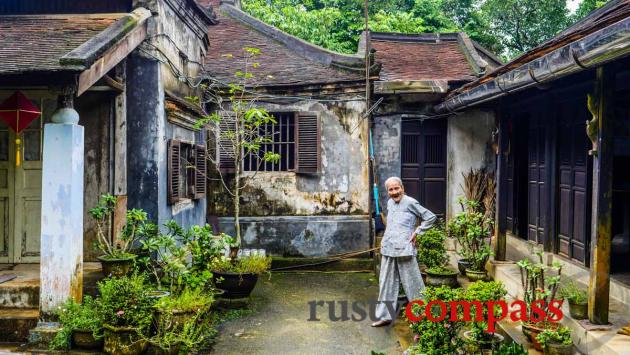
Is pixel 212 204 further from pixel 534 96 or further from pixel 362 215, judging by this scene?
pixel 534 96

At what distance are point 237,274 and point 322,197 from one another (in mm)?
3877

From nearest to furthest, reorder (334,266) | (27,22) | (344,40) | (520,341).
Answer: (520,341) < (27,22) < (334,266) < (344,40)

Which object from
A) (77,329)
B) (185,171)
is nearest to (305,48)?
(185,171)

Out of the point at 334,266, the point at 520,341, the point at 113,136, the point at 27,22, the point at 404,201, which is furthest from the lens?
the point at 334,266

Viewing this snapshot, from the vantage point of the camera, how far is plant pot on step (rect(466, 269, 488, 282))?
8352mm

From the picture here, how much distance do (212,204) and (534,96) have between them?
673 centimetres

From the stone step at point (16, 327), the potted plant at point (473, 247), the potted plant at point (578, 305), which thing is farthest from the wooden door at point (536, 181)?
the stone step at point (16, 327)

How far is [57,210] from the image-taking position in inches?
241

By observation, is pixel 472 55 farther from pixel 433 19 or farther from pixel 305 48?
pixel 433 19

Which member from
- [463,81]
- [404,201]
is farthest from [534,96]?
[404,201]

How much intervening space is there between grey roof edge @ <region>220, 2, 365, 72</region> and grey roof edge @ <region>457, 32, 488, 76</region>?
9.94ft

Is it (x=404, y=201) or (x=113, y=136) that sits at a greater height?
(x=113, y=136)

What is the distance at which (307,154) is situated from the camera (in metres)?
11.1


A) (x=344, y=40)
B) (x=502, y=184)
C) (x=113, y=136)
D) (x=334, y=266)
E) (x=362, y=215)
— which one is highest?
(x=344, y=40)
